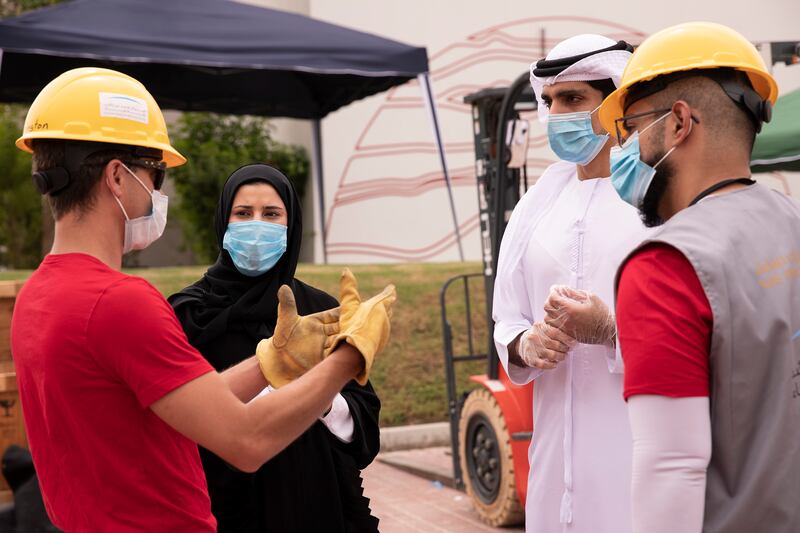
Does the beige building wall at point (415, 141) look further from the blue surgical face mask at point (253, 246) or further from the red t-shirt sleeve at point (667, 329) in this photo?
the red t-shirt sleeve at point (667, 329)

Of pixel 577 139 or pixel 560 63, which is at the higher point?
pixel 560 63

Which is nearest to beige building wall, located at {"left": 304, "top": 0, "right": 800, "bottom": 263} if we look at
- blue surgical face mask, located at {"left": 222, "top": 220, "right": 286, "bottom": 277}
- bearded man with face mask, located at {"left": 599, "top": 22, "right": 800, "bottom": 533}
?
blue surgical face mask, located at {"left": 222, "top": 220, "right": 286, "bottom": 277}

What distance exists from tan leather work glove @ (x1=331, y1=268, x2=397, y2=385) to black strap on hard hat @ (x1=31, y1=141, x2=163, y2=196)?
1.98ft

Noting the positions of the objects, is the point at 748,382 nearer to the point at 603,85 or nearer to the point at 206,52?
the point at 603,85

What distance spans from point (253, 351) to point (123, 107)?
4.47ft

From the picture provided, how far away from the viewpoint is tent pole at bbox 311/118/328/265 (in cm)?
1264

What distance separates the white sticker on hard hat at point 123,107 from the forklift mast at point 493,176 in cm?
376

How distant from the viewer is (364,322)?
A: 2.04 meters

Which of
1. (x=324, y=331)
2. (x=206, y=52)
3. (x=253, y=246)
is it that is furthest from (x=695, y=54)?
(x=206, y=52)

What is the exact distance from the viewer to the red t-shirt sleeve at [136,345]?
1.93 metres

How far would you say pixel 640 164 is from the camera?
207 centimetres

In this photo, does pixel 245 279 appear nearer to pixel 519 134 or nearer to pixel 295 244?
pixel 295 244

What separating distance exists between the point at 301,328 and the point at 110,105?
2.11 ft

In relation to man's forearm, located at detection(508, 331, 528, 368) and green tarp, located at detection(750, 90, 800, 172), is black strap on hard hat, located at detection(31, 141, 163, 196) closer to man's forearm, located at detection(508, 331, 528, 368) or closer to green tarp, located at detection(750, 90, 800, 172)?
man's forearm, located at detection(508, 331, 528, 368)
